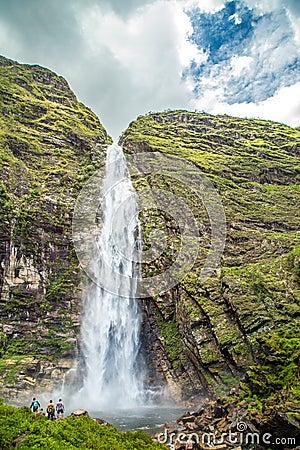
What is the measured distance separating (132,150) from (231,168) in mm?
13300

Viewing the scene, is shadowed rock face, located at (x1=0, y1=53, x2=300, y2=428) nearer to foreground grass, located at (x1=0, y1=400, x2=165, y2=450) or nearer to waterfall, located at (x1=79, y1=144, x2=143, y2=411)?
waterfall, located at (x1=79, y1=144, x2=143, y2=411)

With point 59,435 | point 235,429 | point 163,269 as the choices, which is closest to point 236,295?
point 163,269

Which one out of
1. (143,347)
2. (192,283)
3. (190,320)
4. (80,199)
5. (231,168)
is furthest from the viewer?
(231,168)

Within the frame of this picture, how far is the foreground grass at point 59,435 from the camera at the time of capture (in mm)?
8695

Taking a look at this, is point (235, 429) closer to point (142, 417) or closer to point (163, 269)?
point (142, 417)

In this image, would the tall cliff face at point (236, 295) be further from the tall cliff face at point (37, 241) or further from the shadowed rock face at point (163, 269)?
the tall cliff face at point (37, 241)

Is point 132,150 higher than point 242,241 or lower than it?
higher

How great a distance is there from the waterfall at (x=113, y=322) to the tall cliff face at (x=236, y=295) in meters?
1.62

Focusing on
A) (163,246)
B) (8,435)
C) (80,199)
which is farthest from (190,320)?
(80,199)

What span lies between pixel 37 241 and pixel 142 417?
682 inches

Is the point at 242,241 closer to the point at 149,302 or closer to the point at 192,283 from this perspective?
the point at 192,283

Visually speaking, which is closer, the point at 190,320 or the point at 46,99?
the point at 190,320

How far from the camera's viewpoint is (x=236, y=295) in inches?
947

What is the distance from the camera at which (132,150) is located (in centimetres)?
4744
